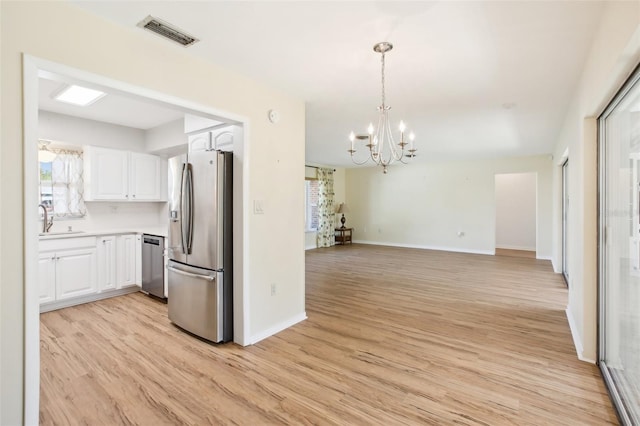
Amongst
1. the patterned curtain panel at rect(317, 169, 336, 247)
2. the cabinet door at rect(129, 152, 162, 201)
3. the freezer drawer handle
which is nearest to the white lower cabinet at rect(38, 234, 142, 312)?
the cabinet door at rect(129, 152, 162, 201)

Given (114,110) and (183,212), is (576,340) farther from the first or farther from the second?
(114,110)

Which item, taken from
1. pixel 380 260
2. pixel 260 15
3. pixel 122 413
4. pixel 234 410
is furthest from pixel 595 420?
pixel 380 260

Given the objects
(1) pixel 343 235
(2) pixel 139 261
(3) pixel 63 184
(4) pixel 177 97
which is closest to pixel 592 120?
(4) pixel 177 97

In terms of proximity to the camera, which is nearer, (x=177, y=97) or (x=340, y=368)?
(x=177, y=97)

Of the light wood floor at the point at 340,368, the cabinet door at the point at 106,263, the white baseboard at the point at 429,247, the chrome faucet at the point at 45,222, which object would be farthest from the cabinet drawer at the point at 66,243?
the white baseboard at the point at 429,247

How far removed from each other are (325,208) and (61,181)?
6.12 m

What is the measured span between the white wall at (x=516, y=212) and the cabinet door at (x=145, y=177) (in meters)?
8.54

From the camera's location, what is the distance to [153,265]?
4.18 m

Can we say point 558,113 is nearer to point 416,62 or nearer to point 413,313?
point 416,62

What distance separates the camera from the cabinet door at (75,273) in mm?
3766

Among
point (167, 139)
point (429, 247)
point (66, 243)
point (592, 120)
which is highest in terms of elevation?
point (167, 139)

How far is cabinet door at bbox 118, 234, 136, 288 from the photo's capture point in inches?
171

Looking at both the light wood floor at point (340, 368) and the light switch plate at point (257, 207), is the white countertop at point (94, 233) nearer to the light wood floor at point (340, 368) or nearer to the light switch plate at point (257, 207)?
the light wood floor at point (340, 368)

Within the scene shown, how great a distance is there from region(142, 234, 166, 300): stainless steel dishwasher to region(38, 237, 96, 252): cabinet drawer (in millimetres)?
Answer: 615
